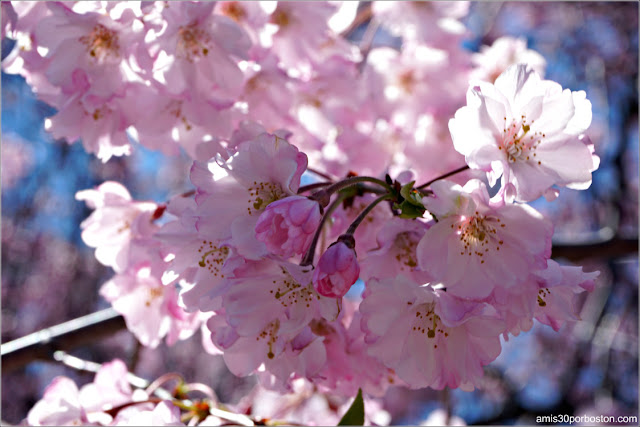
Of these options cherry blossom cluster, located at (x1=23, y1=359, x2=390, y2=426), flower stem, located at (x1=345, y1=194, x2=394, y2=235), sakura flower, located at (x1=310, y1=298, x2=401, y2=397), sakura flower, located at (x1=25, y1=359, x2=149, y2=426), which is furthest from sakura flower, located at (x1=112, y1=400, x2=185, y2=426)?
flower stem, located at (x1=345, y1=194, x2=394, y2=235)

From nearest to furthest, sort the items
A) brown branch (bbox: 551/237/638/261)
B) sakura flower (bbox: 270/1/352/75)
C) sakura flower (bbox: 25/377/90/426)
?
sakura flower (bbox: 25/377/90/426)
sakura flower (bbox: 270/1/352/75)
brown branch (bbox: 551/237/638/261)

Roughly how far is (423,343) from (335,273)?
280mm

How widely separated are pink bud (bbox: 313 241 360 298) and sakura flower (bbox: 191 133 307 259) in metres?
0.15

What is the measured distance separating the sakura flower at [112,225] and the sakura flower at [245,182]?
1.47 ft

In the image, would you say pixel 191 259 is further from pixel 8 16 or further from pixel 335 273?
pixel 8 16

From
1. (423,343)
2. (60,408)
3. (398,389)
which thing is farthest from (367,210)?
(398,389)

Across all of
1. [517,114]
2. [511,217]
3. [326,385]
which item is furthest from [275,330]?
[517,114]

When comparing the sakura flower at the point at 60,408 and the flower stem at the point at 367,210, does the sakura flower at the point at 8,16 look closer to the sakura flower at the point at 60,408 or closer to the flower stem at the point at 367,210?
the sakura flower at the point at 60,408

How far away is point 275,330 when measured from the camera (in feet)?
3.85

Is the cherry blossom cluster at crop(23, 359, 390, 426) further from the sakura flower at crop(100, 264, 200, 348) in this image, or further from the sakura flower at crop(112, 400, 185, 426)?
the sakura flower at crop(100, 264, 200, 348)

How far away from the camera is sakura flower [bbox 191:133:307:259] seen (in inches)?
41.6

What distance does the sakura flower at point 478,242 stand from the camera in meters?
0.98

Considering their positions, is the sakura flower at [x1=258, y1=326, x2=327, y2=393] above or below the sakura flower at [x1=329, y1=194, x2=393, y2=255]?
below

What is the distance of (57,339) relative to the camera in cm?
177
